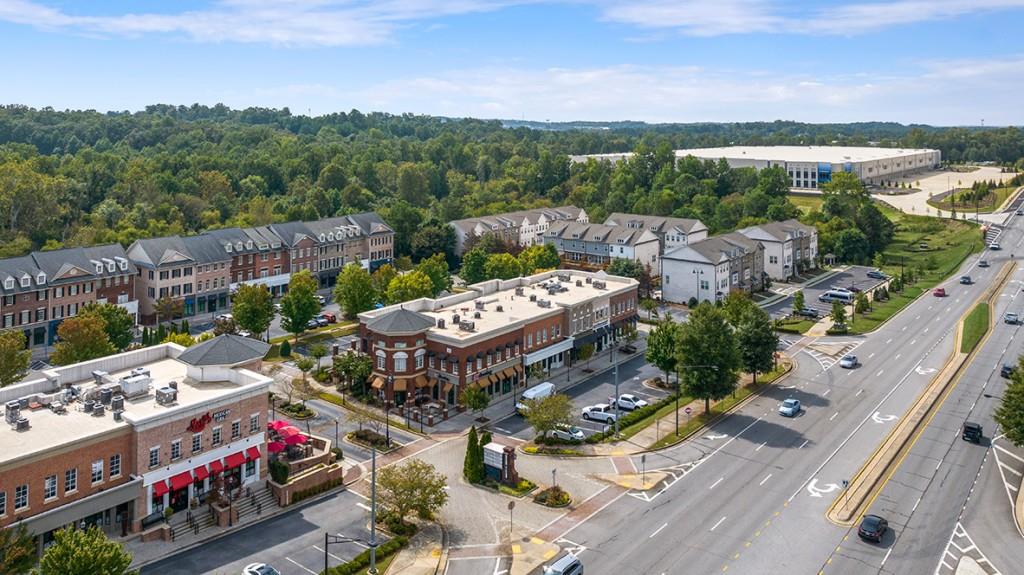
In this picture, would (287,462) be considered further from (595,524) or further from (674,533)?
(674,533)

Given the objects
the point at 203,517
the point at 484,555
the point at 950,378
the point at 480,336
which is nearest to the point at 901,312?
the point at 950,378

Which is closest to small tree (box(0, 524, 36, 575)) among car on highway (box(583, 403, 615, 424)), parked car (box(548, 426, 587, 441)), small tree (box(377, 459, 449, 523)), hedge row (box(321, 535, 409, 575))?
hedge row (box(321, 535, 409, 575))

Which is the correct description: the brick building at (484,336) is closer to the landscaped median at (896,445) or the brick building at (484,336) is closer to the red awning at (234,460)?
the red awning at (234,460)

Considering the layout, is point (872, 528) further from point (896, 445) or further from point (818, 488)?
point (896, 445)

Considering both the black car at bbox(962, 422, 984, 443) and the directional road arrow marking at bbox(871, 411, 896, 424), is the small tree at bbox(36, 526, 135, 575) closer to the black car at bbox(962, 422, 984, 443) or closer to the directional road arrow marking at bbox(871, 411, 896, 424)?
the directional road arrow marking at bbox(871, 411, 896, 424)

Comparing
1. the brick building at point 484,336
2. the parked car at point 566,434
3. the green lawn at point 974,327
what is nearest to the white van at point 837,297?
the green lawn at point 974,327

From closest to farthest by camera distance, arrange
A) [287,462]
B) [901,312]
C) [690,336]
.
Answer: [287,462] < [690,336] < [901,312]
